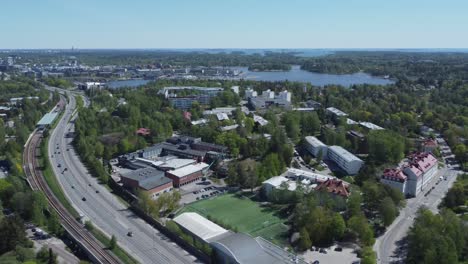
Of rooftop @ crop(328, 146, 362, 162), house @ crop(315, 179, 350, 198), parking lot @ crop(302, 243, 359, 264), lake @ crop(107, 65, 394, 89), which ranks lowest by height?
parking lot @ crop(302, 243, 359, 264)

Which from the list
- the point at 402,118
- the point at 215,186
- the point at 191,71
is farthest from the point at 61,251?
the point at 191,71

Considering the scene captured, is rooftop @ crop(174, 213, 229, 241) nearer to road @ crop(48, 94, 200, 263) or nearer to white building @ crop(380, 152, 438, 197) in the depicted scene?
road @ crop(48, 94, 200, 263)

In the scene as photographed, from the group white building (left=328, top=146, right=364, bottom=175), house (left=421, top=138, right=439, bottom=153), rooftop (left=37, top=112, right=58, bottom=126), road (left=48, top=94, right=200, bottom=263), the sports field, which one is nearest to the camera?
road (left=48, top=94, right=200, bottom=263)

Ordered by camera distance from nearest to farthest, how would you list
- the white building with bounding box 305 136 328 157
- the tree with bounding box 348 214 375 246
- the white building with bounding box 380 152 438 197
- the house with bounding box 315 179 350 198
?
the tree with bounding box 348 214 375 246 → the house with bounding box 315 179 350 198 → the white building with bounding box 380 152 438 197 → the white building with bounding box 305 136 328 157

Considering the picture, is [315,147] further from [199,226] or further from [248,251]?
[248,251]

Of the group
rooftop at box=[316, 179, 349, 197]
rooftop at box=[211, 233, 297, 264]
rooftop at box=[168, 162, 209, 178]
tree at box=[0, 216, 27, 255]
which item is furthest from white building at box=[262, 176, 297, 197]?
tree at box=[0, 216, 27, 255]

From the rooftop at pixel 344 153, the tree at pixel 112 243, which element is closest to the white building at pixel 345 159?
the rooftop at pixel 344 153

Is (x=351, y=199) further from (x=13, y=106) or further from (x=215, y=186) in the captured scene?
(x=13, y=106)
